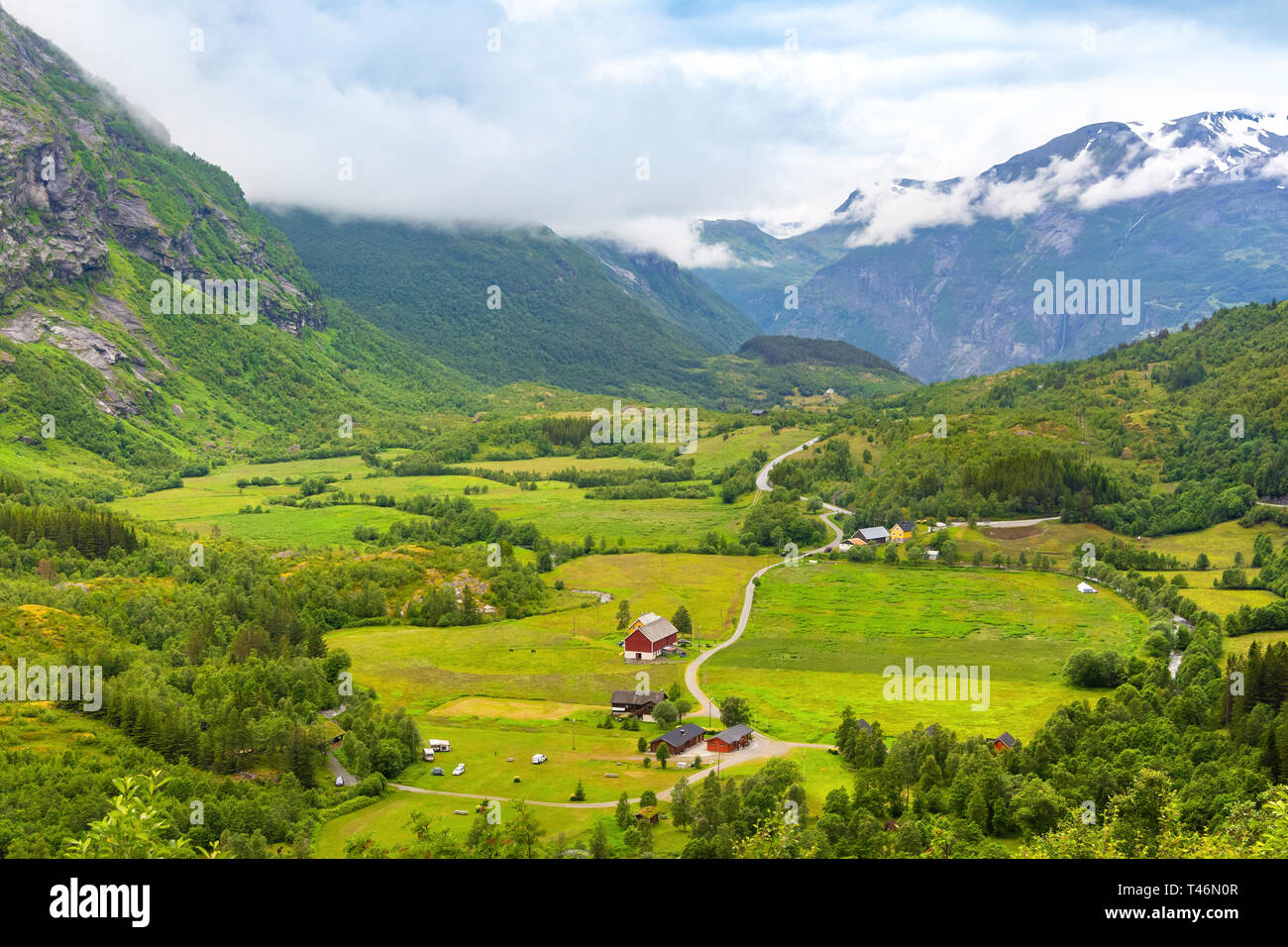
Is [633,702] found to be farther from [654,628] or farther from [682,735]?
[654,628]

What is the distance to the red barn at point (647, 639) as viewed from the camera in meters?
108

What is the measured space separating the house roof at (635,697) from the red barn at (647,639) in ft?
51.9

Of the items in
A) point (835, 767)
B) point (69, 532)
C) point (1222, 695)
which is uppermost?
point (69, 532)

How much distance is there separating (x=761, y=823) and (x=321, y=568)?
91.6m

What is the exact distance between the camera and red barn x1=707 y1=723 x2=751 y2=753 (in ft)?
255

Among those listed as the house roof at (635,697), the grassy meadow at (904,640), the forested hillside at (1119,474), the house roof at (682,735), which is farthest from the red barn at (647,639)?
the forested hillside at (1119,474)

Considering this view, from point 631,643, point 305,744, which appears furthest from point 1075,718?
point 305,744

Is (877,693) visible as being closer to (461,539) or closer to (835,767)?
(835,767)

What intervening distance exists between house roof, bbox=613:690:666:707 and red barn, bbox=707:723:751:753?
454 inches

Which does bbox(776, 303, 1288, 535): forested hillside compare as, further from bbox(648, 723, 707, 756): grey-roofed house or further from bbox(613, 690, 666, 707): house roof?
bbox(648, 723, 707, 756): grey-roofed house

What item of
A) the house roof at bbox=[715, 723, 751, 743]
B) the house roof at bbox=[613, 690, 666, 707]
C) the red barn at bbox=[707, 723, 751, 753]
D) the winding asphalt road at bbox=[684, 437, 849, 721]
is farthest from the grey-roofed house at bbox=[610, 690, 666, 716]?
the red barn at bbox=[707, 723, 751, 753]

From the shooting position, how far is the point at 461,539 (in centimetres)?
16375

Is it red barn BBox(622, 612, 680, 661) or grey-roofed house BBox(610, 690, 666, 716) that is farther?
red barn BBox(622, 612, 680, 661)
